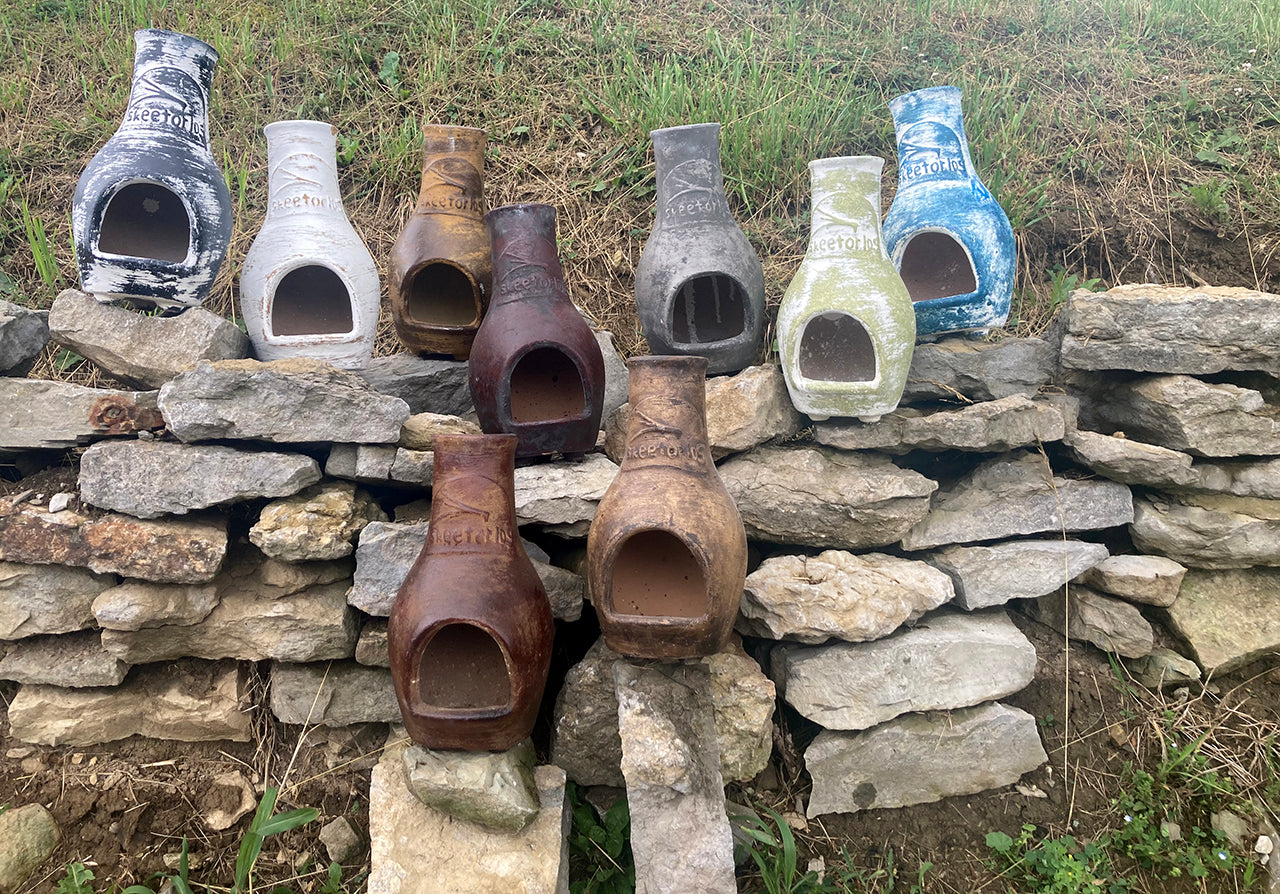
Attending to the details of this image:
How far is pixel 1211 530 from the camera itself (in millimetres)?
3158

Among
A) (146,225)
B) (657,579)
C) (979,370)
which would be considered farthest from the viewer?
(979,370)

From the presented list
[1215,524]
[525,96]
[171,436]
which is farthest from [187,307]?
[1215,524]

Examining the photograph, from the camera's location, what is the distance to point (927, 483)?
121 inches

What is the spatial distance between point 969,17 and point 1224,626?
171 inches

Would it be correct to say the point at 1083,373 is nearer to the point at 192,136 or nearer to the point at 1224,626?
the point at 1224,626

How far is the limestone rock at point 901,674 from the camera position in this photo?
2865 mm

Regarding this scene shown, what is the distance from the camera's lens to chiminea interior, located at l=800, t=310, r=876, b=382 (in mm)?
3189

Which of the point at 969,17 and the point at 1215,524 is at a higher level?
the point at 969,17

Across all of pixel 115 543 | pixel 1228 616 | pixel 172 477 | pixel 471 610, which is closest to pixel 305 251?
pixel 172 477

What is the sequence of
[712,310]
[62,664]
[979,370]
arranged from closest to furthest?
[62,664] → [979,370] → [712,310]

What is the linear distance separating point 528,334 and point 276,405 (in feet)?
2.79

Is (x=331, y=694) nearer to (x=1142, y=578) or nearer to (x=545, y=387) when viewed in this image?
(x=545, y=387)

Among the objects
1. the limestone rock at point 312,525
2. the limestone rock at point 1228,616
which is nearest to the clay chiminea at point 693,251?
the limestone rock at point 312,525

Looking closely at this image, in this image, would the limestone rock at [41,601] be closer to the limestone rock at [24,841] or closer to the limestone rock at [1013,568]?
the limestone rock at [24,841]
